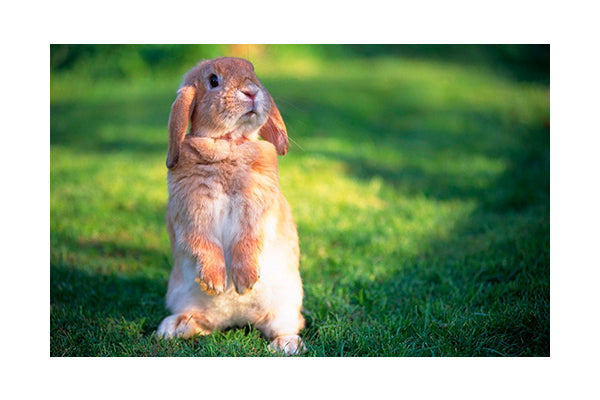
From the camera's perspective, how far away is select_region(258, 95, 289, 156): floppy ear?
3035 mm

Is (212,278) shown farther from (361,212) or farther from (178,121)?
(361,212)

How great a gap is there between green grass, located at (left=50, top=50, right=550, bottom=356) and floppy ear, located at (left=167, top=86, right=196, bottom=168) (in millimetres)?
704

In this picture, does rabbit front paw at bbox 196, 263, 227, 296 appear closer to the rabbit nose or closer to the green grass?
the green grass

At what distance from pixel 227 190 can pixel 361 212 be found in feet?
8.80

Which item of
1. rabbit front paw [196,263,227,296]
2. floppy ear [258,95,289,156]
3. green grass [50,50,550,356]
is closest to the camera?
rabbit front paw [196,263,227,296]

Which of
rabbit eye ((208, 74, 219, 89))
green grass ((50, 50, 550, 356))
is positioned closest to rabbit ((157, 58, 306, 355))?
rabbit eye ((208, 74, 219, 89))

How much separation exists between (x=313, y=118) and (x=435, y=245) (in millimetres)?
3858

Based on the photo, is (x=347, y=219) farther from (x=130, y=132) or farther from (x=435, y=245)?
(x=130, y=132)

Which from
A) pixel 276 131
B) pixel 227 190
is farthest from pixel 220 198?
pixel 276 131

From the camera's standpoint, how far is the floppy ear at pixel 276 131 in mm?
3035

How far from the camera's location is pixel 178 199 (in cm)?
286

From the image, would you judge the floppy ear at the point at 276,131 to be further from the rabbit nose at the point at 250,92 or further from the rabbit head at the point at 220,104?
the rabbit nose at the point at 250,92

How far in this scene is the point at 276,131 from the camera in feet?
10.1
